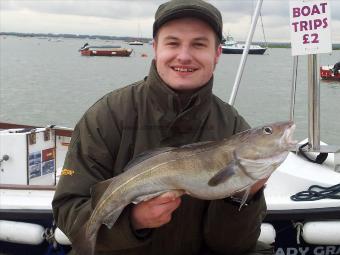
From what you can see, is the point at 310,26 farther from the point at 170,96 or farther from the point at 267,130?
the point at 267,130

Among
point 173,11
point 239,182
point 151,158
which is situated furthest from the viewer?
point 173,11

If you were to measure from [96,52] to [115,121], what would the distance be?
77715mm

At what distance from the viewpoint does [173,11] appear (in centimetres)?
272

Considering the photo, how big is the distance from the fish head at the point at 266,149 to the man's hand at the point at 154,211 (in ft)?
1.34

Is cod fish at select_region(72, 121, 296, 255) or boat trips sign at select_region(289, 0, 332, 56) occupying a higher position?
boat trips sign at select_region(289, 0, 332, 56)

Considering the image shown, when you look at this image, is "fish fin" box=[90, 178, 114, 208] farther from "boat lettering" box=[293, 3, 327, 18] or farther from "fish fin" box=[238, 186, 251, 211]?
"boat lettering" box=[293, 3, 327, 18]

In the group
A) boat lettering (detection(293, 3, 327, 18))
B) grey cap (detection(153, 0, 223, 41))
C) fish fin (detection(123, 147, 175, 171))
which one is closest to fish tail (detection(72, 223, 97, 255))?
fish fin (detection(123, 147, 175, 171))

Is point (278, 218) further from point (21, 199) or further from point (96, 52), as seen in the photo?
point (96, 52)

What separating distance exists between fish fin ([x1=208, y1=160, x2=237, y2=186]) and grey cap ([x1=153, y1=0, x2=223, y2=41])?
2.85ft

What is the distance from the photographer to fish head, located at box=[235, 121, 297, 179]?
7.40ft

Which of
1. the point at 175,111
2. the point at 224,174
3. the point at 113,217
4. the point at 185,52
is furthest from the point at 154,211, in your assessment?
the point at 185,52

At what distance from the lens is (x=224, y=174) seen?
2301 millimetres

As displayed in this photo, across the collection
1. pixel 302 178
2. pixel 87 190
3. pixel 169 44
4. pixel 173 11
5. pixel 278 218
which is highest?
pixel 173 11

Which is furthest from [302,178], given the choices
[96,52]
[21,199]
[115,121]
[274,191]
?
[96,52]
